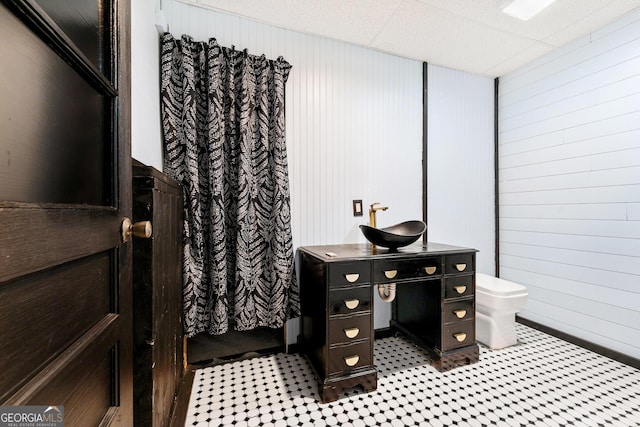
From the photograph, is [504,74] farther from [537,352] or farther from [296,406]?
[296,406]

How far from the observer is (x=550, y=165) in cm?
245

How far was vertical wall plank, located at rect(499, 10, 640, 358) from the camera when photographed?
196 centimetres

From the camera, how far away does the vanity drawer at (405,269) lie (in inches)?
68.3

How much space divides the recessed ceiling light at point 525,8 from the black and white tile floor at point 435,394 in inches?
102

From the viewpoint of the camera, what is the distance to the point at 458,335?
1.91 meters

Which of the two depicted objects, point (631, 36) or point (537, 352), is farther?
point (537, 352)

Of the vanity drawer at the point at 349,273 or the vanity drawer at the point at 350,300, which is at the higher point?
the vanity drawer at the point at 349,273

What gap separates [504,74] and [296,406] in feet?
11.8

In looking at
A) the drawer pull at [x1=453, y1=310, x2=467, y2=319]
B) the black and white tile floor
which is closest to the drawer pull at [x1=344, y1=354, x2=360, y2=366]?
the black and white tile floor

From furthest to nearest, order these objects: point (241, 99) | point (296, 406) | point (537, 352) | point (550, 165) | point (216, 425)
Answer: point (550, 165) → point (537, 352) → point (241, 99) → point (296, 406) → point (216, 425)

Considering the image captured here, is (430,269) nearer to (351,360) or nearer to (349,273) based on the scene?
(349,273)

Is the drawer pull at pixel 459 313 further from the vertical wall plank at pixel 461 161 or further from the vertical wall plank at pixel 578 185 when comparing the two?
the vertical wall plank at pixel 578 185

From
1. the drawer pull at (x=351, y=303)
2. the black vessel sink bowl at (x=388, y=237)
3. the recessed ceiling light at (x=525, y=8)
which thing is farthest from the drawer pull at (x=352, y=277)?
the recessed ceiling light at (x=525, y=8)

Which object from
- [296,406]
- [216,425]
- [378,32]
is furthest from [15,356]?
[378,32]
